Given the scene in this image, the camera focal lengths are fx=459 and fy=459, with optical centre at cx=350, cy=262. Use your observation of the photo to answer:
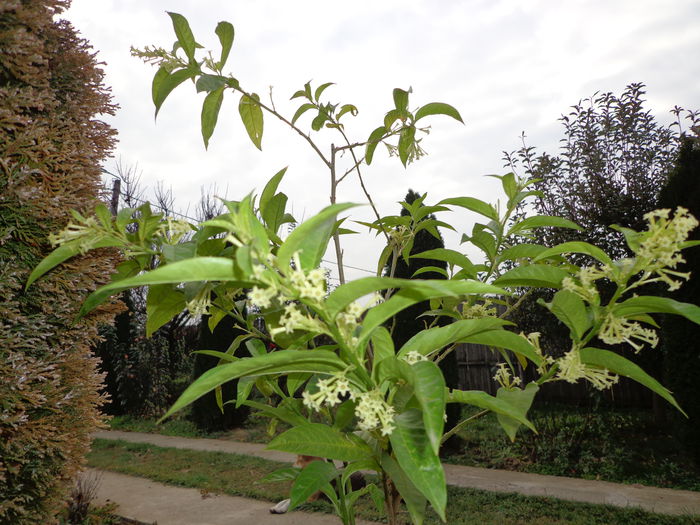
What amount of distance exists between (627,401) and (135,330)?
11367 mm

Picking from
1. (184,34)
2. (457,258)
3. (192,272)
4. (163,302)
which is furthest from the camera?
(457,258)

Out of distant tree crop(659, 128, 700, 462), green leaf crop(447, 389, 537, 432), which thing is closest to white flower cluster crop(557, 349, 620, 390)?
green leaf crop(447, 389, 537, 432)

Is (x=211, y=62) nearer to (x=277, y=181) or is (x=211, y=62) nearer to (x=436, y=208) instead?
(x=277, y=181)

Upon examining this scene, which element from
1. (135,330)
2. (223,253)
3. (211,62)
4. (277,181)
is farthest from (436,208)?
(135,330)

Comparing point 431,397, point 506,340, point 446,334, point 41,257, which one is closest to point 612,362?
point 506,340

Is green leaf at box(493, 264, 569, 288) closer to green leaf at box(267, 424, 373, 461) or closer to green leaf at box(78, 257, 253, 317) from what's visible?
green leaf at box(267, 424, 373, 461)

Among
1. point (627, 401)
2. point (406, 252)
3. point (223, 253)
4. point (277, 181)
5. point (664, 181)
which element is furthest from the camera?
point (627, 401)

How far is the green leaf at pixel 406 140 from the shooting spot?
134cm

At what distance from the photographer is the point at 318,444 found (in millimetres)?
759

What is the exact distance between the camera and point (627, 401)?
8312 mm

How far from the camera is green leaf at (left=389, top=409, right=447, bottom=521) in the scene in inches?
22.5

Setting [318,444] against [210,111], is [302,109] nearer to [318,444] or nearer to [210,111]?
[210,111]

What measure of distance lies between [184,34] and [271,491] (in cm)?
558

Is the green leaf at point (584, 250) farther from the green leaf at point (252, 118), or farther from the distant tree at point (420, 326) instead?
the distant tree at point (420, 326)
